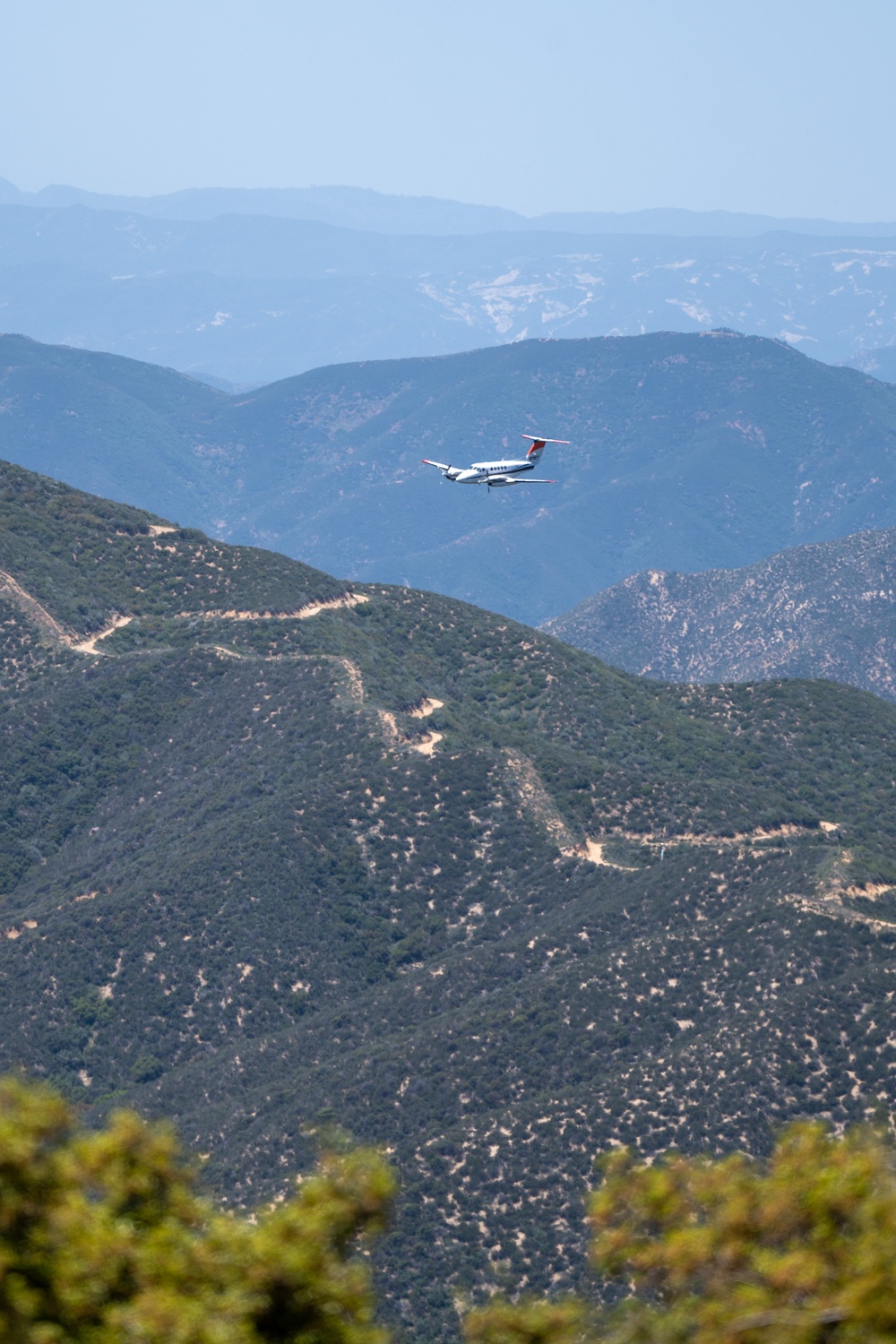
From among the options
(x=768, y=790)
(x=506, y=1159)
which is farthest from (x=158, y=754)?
(x=506, y=1159)

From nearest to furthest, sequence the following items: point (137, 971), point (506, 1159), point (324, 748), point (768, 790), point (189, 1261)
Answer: point (189, 1261) → point (506, 1159) → point (137, 971) → point (324, 748) → point (768, 790)

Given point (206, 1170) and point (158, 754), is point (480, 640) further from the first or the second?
point (206, 1170)

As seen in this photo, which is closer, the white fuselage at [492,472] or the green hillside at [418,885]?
the green hillside at [418,885]

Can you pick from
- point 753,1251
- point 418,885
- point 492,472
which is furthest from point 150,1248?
point 492,472

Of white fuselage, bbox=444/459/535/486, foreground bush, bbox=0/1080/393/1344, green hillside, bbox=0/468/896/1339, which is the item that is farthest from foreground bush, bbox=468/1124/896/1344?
white fuselage, bbox=444/459/535/486

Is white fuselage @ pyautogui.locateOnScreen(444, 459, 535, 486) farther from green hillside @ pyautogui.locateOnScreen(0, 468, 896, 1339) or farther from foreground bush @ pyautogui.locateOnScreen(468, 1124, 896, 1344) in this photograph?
foreground bush @ pyautogui.locateOnScreen(468, 1124, 896, 1344)

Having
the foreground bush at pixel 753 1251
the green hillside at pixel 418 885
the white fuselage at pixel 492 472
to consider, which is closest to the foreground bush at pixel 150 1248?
the foreground bush at pixel 753 1251

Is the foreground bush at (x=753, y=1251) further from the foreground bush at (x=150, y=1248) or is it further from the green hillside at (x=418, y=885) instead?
the green hillside at (x=418, y=885)

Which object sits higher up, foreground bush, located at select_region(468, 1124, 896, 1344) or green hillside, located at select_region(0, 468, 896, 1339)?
foreground bush, located at select_region(468, 1124, 896, 1344)
